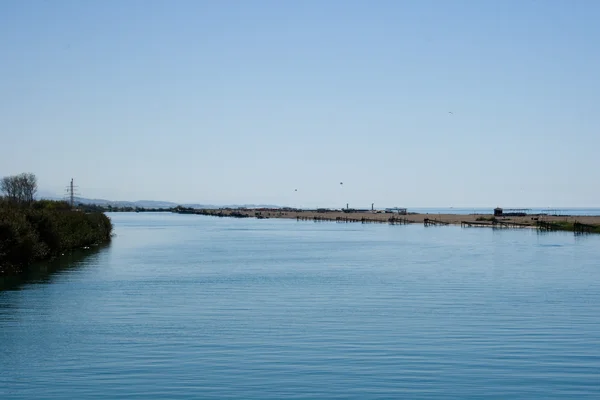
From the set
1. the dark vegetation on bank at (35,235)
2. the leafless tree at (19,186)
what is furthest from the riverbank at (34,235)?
the leafless tree at (19,186)

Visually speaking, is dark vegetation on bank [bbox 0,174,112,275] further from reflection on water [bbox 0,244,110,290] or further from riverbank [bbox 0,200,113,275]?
reflection on water [bbox 0,244,110,290]

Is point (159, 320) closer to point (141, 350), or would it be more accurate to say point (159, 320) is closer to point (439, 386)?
point (141, 350)

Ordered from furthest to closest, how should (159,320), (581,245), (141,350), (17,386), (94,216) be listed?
(94,216) < (581,245) < (159,320) < (141,350) < (17,386)

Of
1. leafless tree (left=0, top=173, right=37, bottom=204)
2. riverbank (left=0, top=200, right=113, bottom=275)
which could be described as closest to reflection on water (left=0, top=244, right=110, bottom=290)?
riverbank (left=0, top=200, right=113, bottom=275)

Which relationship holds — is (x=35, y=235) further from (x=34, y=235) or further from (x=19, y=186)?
(x=19, y=186)

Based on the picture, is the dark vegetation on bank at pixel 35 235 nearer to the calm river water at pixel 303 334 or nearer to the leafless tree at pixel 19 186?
the calm river water at pixel 303 334

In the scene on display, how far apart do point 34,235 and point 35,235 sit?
0.68 m

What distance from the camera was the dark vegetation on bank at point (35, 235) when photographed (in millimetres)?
51656

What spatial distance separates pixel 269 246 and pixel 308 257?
20.0 m

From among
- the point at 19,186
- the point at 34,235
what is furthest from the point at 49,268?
the point at 19,186

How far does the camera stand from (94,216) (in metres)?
96.8

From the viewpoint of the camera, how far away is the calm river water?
67.4ft

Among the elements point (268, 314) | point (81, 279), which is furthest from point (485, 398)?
point (81, 279)

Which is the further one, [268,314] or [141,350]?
[268,314]
